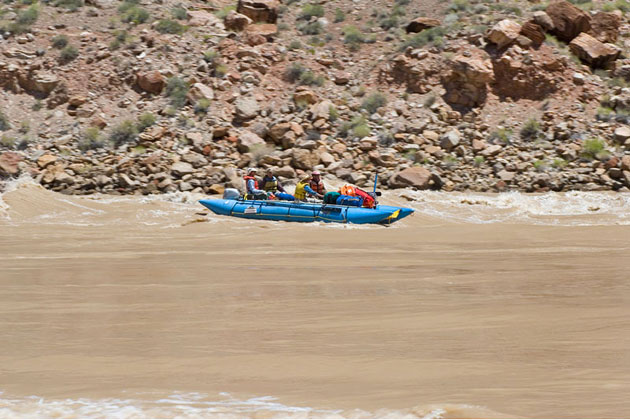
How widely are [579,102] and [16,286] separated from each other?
22348 millimetres

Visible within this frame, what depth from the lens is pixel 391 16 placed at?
1258 inches

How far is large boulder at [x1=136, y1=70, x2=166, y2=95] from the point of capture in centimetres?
2694

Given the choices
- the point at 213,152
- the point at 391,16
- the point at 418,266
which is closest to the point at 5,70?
the point at 213,152

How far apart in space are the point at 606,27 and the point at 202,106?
50.2ft

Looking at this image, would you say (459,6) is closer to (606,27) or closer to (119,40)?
(606,27)

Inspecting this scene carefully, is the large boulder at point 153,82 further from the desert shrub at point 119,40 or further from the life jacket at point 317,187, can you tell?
the life jacket at point 317,187

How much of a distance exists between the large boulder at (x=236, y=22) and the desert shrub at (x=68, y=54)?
597 centimetres

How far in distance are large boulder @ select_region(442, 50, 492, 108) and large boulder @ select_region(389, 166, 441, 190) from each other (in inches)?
225

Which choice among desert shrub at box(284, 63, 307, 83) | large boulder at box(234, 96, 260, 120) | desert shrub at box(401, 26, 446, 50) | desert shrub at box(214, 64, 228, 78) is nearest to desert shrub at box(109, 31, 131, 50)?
desert shrub at box(214, 64, 228, 78)

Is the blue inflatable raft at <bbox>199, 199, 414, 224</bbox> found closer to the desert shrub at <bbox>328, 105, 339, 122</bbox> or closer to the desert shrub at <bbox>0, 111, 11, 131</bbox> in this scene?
the desert shrub at <bbox>328, 105, 339, 122</bbox>

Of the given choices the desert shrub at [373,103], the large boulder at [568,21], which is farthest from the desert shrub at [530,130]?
the large boulder at [568,21]

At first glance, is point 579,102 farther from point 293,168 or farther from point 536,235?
point 536,235

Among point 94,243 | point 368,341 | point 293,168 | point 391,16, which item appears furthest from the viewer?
point 391,16

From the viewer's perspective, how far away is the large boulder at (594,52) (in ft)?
89.0
